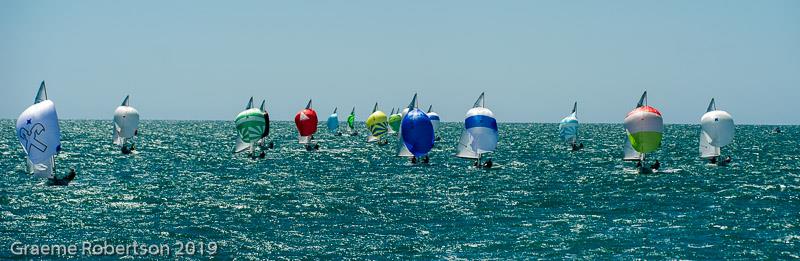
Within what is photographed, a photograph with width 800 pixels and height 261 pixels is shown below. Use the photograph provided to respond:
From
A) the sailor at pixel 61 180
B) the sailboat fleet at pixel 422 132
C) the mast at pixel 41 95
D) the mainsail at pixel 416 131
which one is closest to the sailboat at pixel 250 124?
the sailboat fleet at pixel 422 132

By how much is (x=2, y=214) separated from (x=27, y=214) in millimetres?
1429

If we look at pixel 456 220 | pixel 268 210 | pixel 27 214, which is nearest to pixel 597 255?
pixel 456 220

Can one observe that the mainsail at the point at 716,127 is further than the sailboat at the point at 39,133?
Yes

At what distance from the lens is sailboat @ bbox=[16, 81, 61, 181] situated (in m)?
49.1

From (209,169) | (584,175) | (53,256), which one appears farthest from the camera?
(209,169)

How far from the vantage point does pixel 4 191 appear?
5762 cm

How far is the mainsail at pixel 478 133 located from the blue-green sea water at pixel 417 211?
93.1 inches

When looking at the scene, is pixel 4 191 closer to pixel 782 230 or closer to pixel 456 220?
pixel 456 220

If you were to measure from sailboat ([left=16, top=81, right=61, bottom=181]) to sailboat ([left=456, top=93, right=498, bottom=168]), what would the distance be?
37.2 m

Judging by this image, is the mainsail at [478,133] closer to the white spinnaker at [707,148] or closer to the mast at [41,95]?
the white spinnaker at [707,148]

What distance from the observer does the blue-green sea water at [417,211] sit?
3850 centimetres

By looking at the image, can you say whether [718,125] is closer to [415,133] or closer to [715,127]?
[715,127]

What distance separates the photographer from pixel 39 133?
49.7 metres

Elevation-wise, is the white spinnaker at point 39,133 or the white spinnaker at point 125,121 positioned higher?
the white spinnaker at point 125,121
